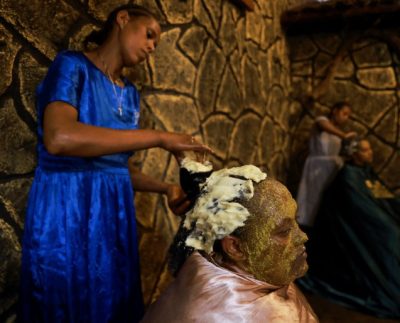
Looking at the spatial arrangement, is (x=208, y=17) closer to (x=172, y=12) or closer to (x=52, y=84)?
(x=172, y=12)

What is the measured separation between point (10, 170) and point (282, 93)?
14.5ft

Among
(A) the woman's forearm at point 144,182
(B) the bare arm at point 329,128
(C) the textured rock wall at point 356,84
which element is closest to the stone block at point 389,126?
(C) the textured rock wall at point 356,84

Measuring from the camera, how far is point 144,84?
2.69 meters

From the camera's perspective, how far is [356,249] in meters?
3.75

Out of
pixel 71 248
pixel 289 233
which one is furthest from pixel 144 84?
pixel 289 233

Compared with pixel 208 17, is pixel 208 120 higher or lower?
lower

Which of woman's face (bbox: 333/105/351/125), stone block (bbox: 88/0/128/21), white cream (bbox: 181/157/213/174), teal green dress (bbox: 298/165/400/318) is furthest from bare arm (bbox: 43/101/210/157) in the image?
woman's face (bbox: 333/105/351/125)

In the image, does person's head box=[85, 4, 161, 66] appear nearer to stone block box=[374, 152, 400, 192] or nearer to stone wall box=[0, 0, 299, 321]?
stone wall box=[0, 0, 299, 321]

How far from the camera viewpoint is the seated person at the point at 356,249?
3.57 metres

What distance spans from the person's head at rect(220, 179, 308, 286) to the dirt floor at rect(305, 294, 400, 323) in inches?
96.7

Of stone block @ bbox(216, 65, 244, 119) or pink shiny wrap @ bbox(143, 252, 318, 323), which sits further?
stone block @ bbox(216, 65, 244, 119)

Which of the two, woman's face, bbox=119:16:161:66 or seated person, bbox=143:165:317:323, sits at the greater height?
woman's face, bbox=119:16:161:66

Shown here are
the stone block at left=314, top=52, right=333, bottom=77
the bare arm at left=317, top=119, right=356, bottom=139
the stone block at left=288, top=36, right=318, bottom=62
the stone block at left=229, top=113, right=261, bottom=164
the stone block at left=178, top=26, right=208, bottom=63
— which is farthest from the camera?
the stone block at left=288, top=36, right=318, bottom=62

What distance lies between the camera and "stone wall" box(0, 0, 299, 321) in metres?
1.79
